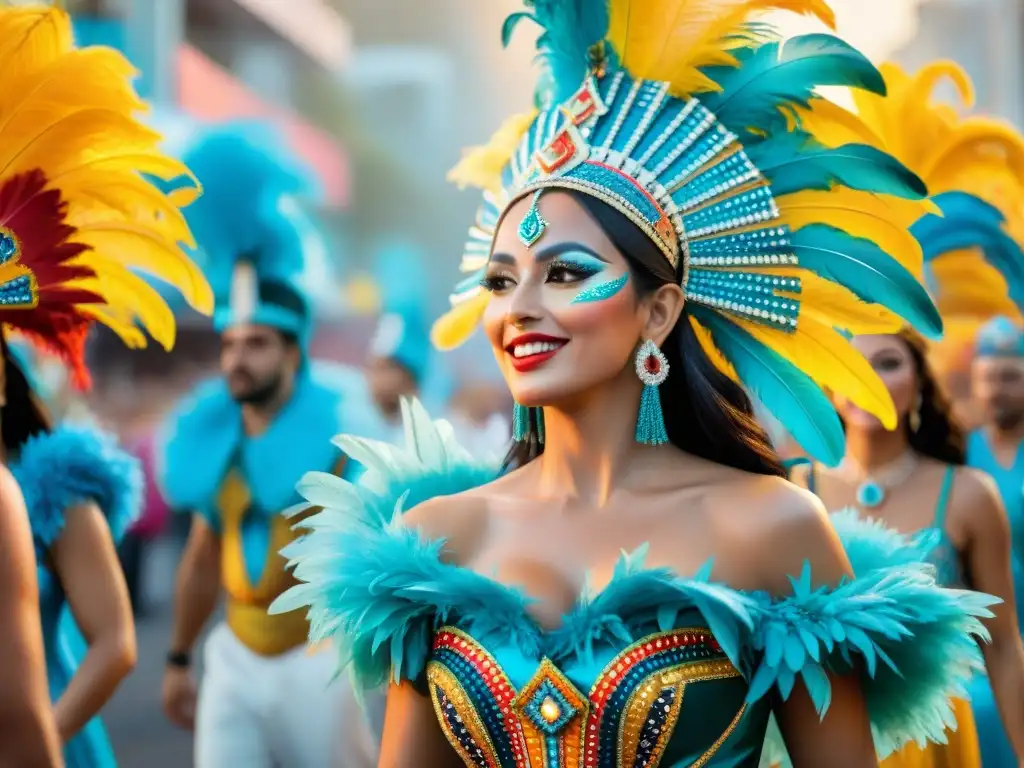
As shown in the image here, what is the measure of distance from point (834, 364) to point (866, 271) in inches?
8.3

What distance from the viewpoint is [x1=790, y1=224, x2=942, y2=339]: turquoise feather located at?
3.16 metres

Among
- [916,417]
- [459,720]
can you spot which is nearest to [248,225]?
[916,417]

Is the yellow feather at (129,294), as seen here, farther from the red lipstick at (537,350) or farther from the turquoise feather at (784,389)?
the turquoise feather at (784,389)

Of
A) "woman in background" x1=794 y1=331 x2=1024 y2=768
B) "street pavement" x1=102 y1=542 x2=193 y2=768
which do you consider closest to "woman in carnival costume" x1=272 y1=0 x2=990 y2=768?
"woman in background" x1=794 y1=331 x2=1024 y2=768

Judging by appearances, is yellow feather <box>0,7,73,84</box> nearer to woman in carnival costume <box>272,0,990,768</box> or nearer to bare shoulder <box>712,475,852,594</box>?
woman in carnival costume <box>272,0,990,768</box>

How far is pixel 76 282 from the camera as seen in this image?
12.3 feet

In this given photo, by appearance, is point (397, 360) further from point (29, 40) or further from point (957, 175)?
point (29, 40)

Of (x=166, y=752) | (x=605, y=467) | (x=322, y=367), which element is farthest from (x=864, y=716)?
(x=166, y=752)

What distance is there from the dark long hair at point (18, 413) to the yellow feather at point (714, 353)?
2034mm

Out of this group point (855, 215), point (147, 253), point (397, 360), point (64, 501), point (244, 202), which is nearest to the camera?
point (855, 215)

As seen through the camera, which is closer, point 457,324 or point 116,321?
point 457,324

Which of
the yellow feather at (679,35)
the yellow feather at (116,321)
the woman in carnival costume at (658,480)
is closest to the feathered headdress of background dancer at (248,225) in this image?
the yellow feather at (116,321)

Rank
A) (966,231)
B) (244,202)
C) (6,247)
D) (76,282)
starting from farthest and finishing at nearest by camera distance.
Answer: (244,202), (966,231), (76,282), (6,247)

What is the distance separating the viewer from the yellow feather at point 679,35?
3172 millimetres
